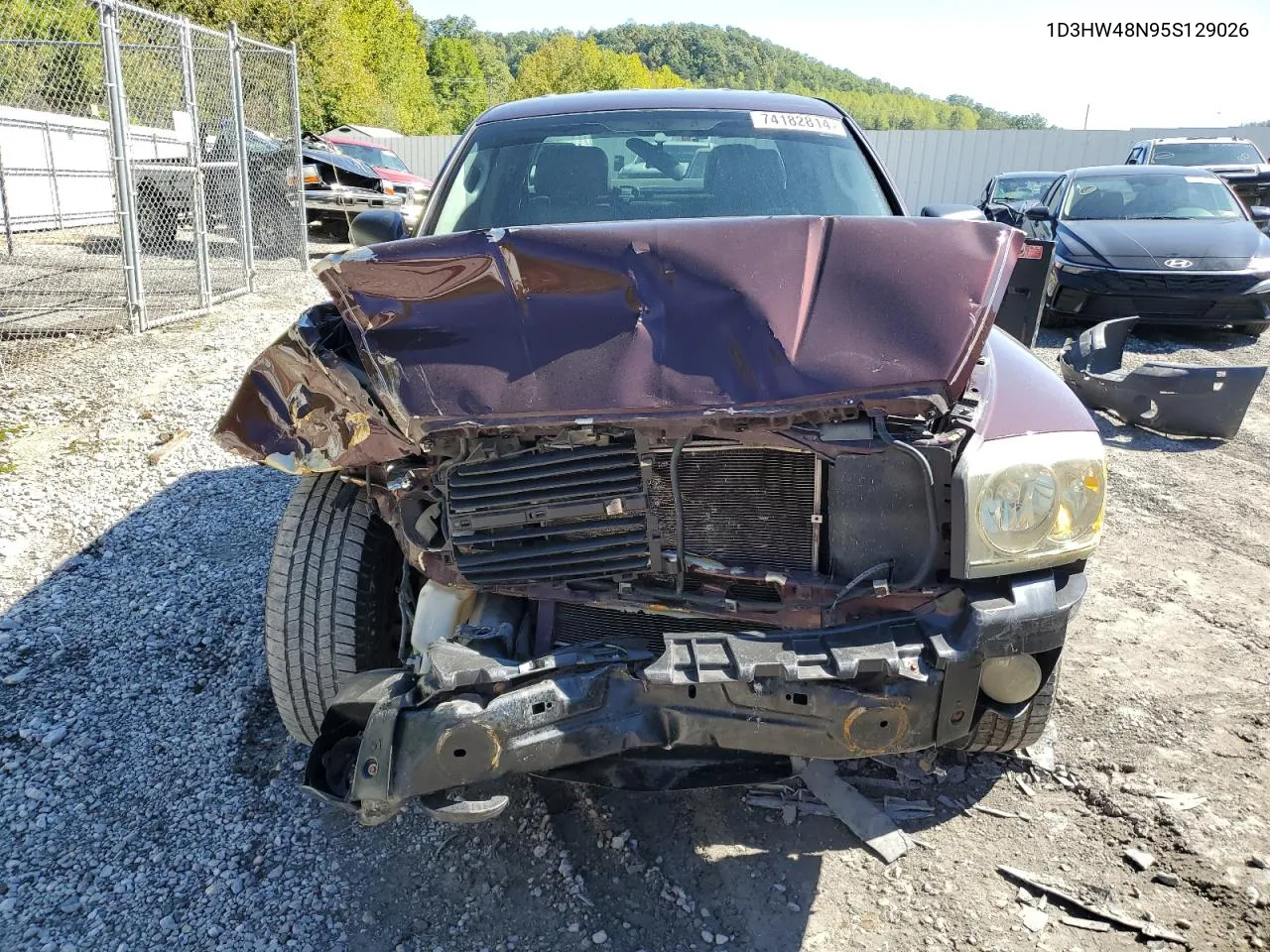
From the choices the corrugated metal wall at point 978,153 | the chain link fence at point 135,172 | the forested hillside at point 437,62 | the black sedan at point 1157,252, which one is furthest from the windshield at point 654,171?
the corrugated metal wall at point 978,153

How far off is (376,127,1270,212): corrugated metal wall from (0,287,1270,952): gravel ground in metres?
22.9

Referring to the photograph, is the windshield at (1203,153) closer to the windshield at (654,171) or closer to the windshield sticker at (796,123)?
the windshield sticker at (796,123)

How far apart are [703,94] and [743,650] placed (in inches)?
103

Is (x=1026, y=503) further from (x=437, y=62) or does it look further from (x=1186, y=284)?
(x=437, y=62)

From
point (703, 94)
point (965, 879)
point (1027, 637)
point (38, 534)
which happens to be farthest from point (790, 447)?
point (38, 534)

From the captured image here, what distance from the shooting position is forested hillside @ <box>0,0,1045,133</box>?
32.0 ft

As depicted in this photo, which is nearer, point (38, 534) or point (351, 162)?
point (38, 534)

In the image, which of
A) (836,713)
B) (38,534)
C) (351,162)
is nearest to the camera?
(836,713)

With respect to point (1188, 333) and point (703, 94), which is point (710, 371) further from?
point (1188, 333)

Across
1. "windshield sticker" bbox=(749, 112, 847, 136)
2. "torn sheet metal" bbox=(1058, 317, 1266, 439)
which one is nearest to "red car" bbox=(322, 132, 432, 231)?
"torn sheet metal" bbox=(1058, 317, 1266, 439)

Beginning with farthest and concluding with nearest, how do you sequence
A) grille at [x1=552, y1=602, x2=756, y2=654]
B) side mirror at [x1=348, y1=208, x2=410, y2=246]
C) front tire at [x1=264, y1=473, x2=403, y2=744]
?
1. side mirror at [x1=348, y1=208, x2=410, y2=246]
2. front tire at [x1=264, y1=473, x2=403, y2=744]
3. grille at [x1=552, y1=602, x2=756, y2=654]

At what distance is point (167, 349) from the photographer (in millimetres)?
6621

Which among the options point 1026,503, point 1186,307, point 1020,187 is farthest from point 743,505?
point 1020,187

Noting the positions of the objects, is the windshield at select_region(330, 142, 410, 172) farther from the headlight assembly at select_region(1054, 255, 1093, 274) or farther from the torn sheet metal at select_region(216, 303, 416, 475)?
the torn sheet metal at select_region(216, 303, 416, 475)
